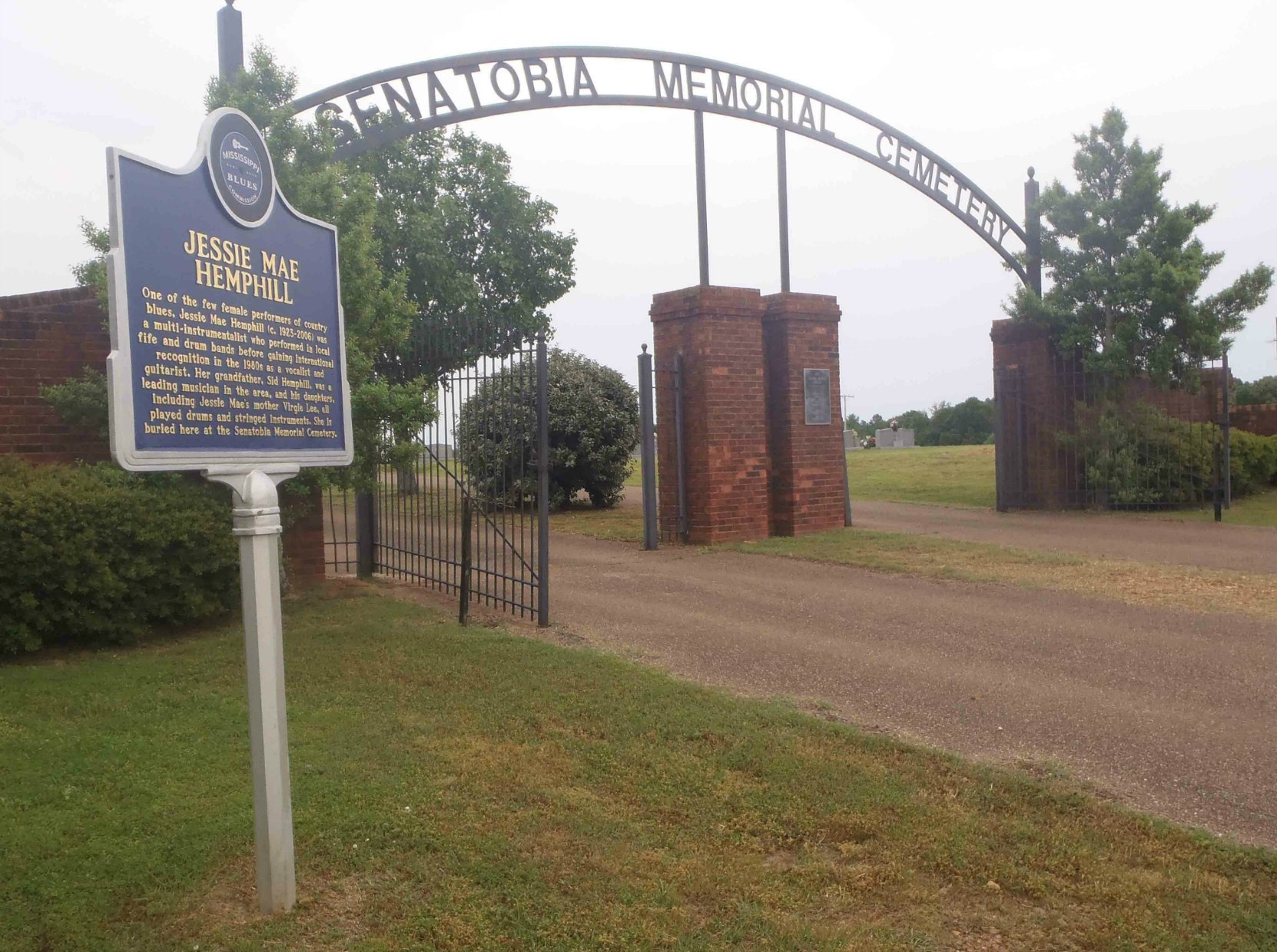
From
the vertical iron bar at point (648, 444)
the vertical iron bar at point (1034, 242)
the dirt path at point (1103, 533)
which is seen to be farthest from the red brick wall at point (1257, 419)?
the vertical iron bar at point (648, 444)

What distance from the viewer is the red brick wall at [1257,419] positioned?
2155cm

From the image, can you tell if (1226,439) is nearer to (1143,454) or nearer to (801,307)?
(1143,454)

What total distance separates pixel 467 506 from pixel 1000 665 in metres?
3.81

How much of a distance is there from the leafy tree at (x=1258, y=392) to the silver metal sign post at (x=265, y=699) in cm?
3122

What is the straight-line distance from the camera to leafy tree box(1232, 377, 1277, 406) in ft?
99.4

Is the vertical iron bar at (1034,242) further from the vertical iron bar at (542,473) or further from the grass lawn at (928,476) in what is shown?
the vertical iron bar at (542,473)

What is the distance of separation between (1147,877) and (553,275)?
20311 mm

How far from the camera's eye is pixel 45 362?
7.93m

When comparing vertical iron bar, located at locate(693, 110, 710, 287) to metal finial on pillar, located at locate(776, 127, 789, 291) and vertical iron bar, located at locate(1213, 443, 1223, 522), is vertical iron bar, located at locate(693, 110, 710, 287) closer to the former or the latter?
metal finial on pillar, located at locate(776, 127, 789, 291)

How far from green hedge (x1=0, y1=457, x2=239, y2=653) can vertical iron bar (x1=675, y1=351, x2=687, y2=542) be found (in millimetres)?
6218

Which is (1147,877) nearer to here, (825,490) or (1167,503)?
(825,490)

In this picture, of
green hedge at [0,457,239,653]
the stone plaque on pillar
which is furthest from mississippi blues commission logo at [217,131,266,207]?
the stone plaque on pillar

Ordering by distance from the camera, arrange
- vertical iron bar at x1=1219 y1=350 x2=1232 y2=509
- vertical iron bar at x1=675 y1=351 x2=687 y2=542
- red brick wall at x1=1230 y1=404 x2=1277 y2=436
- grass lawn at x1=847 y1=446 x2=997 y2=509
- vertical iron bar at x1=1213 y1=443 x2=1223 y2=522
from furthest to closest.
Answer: red brick wall at x1=1230 y1=404 x2=1277 y2=436 < grass lawn at x1=847 y1=446 x2=997 y2=509 < vertical iron bar at x1=1219 y1=350 x2=1232 y2=509 < vertical iron bar at x1=1213 y1=443 x2=1223 y2=522 < vertical iron bar at x1=675 y1=351 x2=687 y2=542

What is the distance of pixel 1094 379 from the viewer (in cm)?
1683
